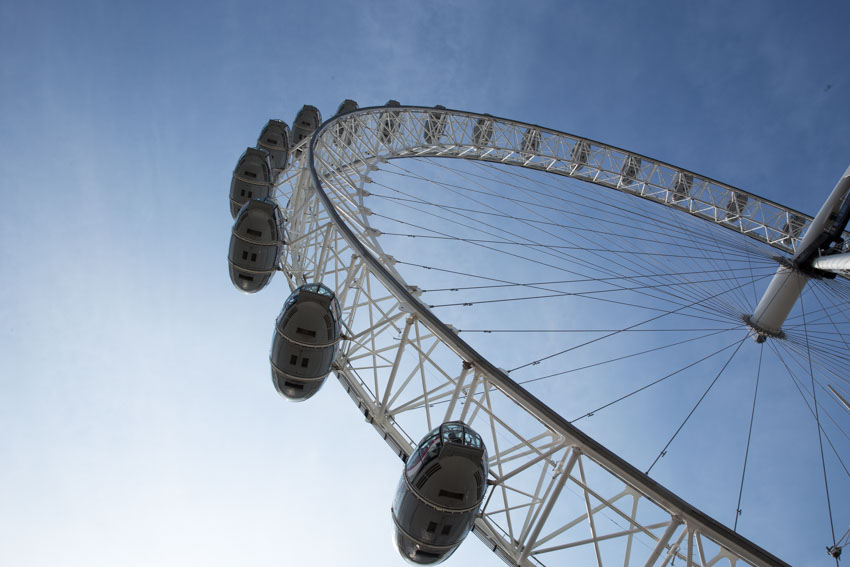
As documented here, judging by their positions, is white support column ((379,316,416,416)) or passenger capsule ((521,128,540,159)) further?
passenger capsule ((521,128,540,159))

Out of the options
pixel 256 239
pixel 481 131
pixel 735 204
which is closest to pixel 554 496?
pixel 256 239

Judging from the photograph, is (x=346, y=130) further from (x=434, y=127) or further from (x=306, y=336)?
(x=306, y=336)

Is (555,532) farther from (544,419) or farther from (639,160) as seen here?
(639,160)

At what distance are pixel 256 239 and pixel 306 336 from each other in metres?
3.67

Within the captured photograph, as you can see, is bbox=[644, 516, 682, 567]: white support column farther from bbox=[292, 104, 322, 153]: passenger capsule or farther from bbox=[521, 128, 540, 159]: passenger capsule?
bbox=[521, 128, 540, 159]: passenger capsule

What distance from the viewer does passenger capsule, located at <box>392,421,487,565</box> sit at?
667 cm

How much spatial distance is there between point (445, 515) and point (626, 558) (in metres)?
2.70

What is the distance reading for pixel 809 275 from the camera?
55.0ft

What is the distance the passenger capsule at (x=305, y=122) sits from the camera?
21.9 meters

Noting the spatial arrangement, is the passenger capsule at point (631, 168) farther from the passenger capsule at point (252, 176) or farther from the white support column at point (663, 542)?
the white support column at point (663, 542)

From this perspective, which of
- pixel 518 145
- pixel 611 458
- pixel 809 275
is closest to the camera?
pixel 611 458

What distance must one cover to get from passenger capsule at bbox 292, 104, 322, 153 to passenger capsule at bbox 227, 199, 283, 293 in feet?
36.7

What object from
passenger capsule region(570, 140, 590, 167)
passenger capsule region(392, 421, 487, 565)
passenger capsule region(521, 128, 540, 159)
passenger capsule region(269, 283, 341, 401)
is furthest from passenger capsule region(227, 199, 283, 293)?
passenger capsule region(570, 140, 590, 167)

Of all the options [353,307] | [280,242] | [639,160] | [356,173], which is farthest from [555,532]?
[639,160]
